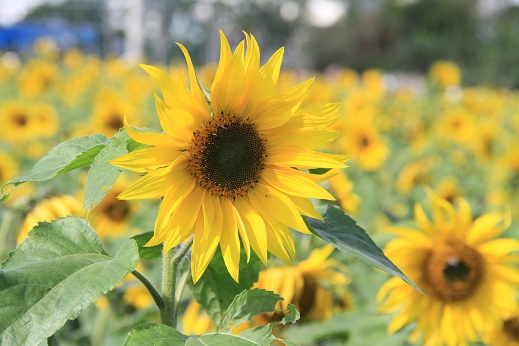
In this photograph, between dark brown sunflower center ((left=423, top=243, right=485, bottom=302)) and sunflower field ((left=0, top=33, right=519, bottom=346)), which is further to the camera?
dark brown sunflower center ((left=423, top=243, right=485, bottom=302))

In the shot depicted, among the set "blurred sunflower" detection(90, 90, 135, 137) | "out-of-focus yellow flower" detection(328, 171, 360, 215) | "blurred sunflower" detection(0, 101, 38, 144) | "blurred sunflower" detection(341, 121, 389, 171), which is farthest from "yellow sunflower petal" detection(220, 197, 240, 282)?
"blurred sunflower" detection(0, 101, 38, 144)

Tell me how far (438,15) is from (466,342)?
94.9 ft

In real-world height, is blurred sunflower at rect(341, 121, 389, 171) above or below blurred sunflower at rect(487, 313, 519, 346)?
below

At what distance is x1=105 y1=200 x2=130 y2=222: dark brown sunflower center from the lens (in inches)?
132

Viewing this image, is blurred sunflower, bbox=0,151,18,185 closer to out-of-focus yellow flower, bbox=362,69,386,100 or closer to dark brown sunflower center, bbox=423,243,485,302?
dark brown sunflower center, bbox=423,243,485,302

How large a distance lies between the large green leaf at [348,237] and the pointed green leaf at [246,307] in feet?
0.34

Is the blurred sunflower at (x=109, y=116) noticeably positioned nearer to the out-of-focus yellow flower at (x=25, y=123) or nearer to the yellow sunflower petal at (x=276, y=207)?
the out-of-focus yellow flower at (x=25, y=123)

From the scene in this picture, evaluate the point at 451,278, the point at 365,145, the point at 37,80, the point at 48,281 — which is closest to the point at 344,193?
the point at 451,278

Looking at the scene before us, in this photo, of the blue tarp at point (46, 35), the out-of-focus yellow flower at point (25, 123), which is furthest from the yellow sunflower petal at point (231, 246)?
the blue tarp at point (46, 35)

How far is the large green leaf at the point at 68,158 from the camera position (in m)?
1.01

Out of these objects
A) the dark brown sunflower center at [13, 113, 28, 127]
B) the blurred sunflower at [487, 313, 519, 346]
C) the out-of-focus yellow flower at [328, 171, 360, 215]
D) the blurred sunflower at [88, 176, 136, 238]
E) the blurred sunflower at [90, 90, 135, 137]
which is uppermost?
the blurred sunflower at [487, 313, 519, 346]

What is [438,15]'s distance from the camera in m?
29.4

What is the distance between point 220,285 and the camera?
120cm

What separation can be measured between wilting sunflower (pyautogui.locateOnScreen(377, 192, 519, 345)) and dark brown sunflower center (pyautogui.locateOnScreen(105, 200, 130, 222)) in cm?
169
